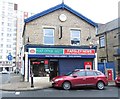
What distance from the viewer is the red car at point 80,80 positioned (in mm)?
17625

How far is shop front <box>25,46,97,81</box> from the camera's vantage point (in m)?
23.5

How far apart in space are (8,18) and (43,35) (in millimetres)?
82224

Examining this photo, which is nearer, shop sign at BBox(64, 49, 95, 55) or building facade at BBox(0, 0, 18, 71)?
shop sign at BBox(64, 49, 95, 55)

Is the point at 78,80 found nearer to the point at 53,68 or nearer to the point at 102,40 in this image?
the point at 53,68

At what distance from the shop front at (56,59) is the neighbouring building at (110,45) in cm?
670

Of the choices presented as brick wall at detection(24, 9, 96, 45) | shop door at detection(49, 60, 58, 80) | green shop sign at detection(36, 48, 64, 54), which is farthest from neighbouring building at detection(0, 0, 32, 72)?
green shop sign at detection(36, 48, 64, 54)

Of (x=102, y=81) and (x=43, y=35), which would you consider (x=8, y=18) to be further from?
(x=102, y=81)

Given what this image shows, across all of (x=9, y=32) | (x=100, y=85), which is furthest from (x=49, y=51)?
(x=9, y=32)

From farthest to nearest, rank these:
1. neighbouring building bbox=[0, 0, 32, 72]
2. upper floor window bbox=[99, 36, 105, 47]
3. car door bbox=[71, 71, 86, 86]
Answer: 1. neighbouring building bbox=[0, 0, 32, 72]
2. upper floor window bbox=[99, 36, 105, 47]
3. car door bbox=[71, 71, 86, 86]

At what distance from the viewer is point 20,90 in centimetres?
1673

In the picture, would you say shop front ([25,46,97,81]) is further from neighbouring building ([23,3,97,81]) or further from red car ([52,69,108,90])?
red car ([52,69,108,90])

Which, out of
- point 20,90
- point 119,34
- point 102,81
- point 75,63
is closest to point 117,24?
point 119,34

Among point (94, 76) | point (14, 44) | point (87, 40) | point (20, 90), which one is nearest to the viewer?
point (20, 90)

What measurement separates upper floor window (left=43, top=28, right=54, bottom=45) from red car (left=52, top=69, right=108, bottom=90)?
7031 mm
